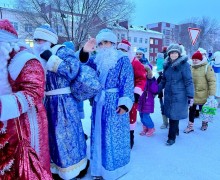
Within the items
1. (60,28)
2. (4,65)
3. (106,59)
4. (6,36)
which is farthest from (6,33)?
(60,28)

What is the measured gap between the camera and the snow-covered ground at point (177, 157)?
314 cm

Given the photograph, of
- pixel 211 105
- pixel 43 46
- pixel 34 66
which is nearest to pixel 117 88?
pixel 43 46

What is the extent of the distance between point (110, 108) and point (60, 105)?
619 mm

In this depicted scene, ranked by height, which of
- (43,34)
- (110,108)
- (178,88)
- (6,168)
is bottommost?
(6,168)

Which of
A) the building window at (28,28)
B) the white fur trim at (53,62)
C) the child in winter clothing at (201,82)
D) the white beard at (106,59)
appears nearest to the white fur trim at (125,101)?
the white beard at (106,59)

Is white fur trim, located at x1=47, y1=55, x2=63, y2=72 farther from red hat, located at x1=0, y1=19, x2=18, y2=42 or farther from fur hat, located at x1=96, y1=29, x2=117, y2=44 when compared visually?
fur hat, located at x1=96, y1=29, x2=117, y2=44

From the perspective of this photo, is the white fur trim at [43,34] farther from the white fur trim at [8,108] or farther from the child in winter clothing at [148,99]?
the child in winter clothing at [148,99]

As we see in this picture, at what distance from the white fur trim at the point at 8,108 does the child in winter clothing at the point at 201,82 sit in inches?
153

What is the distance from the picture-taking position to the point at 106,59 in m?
2.88

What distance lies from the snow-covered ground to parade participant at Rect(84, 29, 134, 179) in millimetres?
306

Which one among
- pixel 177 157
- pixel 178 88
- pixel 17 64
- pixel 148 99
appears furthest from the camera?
pixel 148 99

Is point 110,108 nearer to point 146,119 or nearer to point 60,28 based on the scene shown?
point 146,119

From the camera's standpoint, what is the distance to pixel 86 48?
264 centimetres

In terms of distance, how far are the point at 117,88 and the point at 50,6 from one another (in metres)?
17.0
